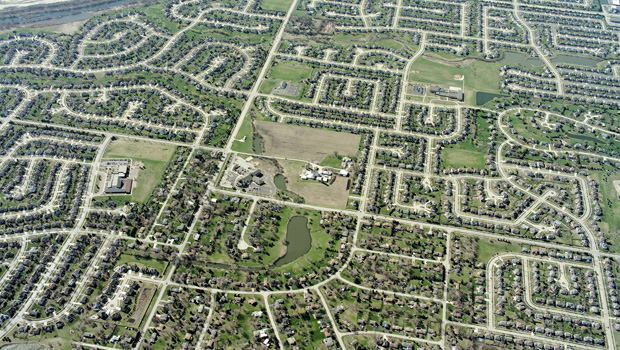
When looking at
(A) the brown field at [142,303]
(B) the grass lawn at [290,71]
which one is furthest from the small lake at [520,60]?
(A) the brown field at [142,303]

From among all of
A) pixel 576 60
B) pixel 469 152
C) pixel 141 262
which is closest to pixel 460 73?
pixel 469 152

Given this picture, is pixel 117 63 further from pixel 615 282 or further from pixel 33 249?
pixel 615 282

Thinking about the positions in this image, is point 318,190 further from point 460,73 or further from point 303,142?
point 460,73

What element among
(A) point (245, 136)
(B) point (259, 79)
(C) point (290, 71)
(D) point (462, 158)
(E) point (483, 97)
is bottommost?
(D) point (462, 158)

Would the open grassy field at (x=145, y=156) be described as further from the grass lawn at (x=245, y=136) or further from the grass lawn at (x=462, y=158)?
the grass lawn at (x=462, y=158)

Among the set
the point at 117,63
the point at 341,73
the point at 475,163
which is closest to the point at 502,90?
the point at 475,163
